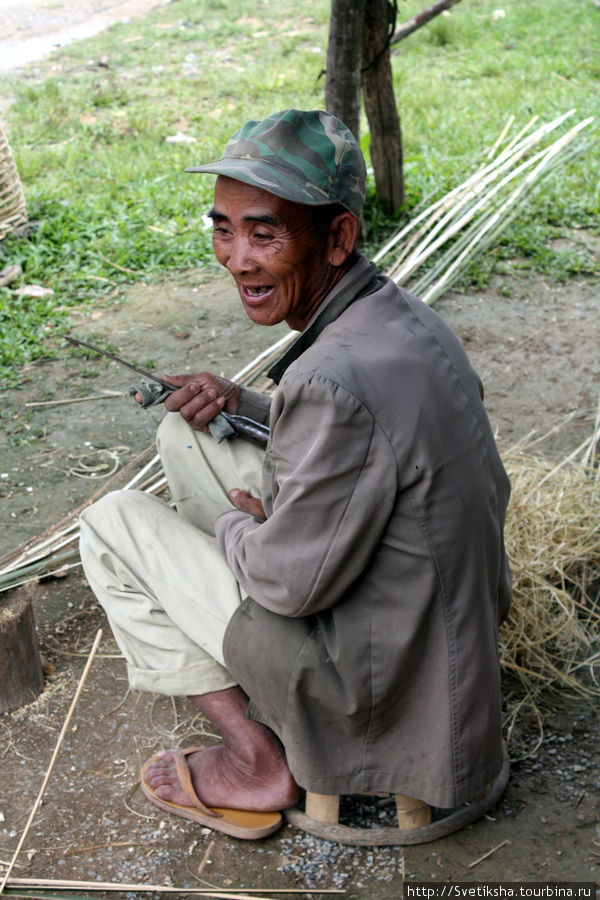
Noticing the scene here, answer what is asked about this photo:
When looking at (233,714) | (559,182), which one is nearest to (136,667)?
(233,714)

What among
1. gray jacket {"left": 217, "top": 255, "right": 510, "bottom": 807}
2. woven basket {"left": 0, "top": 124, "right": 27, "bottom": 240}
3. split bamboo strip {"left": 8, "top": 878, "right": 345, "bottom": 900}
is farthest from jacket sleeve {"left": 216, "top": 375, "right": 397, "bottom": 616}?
woven basket {"left": 0, "top": 124, "right": 27, "bottom": 240}

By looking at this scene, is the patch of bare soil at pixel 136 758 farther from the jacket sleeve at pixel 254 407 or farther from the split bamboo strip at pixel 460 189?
the split bamboo strip at pixel 460 189

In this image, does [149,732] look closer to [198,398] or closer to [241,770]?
[241,770]

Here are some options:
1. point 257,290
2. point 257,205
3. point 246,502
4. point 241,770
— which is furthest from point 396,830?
point 257,205

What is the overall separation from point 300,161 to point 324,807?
1374 mm

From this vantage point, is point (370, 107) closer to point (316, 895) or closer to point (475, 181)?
point (475, 181)

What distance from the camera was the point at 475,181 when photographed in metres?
5.12

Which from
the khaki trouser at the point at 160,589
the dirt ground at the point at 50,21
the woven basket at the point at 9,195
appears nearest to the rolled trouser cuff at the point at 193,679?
the khaki trouser at the point at 160,589

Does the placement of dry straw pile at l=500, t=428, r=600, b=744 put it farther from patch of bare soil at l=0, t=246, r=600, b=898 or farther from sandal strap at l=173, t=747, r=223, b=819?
sandal strap at l=173, t=747, r=223, b=819

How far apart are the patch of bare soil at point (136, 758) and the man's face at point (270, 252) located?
1183mm

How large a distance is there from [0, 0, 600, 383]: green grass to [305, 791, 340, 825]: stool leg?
266 cm

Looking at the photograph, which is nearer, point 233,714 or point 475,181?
point 233,714

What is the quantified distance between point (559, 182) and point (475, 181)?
0.94 meters

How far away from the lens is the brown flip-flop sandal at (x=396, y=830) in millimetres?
2105
